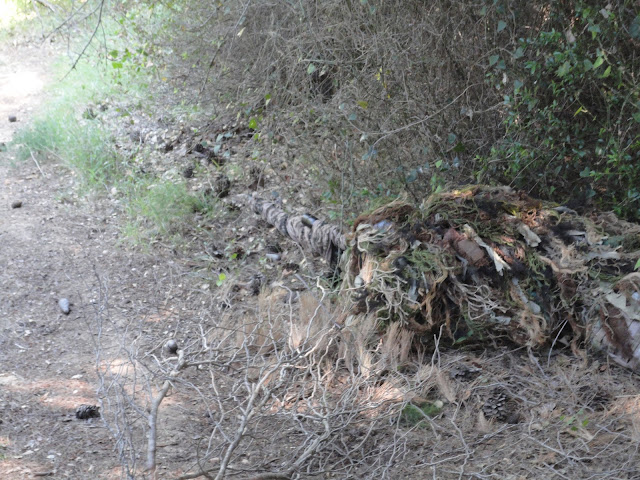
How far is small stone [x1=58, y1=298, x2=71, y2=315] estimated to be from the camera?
4317 mm

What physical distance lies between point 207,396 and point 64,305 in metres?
1.49

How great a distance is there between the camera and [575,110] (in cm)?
408

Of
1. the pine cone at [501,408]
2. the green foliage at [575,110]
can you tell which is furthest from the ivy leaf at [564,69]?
the pine cone at [501,408]

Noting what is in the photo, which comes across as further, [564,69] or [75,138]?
[75,138]

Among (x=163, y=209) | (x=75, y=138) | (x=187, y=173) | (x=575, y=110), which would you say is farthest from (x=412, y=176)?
(x=75, y=138)

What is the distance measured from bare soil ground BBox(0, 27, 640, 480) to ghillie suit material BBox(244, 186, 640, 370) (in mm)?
154

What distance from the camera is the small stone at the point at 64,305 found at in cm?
432

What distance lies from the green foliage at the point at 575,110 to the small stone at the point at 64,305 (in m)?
2.86

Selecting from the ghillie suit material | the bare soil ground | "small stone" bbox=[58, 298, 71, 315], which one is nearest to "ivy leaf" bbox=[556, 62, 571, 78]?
the ghillie suit material

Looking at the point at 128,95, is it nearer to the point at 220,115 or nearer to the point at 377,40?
the point at 220,115

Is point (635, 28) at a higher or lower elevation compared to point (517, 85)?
higher

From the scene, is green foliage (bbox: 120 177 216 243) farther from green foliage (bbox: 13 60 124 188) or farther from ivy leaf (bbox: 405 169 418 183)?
ivy leaf (bbox: 405 169 418 183)

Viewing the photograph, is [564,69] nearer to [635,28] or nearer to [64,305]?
[635,28]

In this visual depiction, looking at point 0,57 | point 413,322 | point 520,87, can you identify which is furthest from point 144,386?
point 0,57
